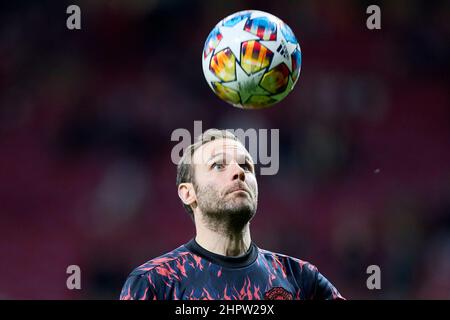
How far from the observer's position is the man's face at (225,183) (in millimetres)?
4293

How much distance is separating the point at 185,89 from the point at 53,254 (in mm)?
2853

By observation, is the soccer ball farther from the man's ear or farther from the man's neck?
the man's neck

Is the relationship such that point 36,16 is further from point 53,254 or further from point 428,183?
point 428,183

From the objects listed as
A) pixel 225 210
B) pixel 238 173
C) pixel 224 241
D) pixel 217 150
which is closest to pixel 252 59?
pixel 217 150

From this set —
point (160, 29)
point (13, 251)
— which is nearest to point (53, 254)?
point (13, 251)

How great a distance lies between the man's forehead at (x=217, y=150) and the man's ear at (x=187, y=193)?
0.17 m

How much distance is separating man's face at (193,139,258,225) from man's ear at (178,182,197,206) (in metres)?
0.06

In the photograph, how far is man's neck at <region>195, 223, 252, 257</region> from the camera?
435 cm

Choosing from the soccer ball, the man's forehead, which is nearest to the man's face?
the man's forehead

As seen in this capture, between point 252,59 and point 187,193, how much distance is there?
108 centimetres

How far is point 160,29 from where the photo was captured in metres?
10.2

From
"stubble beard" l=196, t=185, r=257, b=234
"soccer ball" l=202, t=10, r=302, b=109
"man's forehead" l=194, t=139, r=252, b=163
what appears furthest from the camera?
"soccer ball" l=202, t=10, r=302, b=109

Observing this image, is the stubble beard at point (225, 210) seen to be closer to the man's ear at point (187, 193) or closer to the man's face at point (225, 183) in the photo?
the man's face at point (225, 183)

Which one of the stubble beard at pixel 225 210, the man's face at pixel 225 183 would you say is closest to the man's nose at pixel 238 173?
the man's face at pixel 225 183
